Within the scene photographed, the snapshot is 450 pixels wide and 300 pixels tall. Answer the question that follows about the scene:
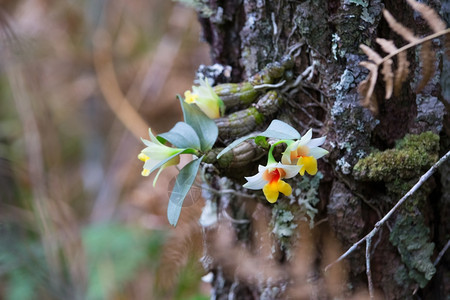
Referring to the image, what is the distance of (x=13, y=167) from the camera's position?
258 centimetres

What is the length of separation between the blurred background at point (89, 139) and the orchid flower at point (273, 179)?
1.12m

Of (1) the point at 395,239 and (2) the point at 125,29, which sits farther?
(2) the point at 125,29

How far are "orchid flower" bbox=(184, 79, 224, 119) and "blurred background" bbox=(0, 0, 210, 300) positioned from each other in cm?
A: 100

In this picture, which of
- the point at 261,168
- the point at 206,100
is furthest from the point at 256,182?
the point at 206,100

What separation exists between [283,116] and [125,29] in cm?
265

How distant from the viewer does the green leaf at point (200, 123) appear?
80cm

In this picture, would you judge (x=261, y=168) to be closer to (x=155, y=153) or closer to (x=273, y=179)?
(x=273, y=179)

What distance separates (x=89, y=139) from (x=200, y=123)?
2747mm

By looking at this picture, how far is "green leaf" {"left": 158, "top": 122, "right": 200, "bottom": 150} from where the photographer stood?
0.78 metres

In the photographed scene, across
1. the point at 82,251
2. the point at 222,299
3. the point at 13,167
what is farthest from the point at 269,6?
the point at 13,167

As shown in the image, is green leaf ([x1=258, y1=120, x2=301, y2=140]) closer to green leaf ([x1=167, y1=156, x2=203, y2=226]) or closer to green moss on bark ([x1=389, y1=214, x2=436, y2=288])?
green leaf ([x1=167, y1=156, x2=203, y2=226])

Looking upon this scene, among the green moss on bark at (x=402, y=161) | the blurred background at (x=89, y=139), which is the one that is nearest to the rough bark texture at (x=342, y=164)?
the green moss on bark at (x=402, y=161)

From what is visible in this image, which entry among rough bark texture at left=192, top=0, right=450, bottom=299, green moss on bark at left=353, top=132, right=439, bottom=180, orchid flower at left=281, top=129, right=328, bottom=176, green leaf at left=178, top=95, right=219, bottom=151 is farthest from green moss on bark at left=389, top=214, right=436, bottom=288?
green leaf at left=178, top=95, right=219, bottom=151

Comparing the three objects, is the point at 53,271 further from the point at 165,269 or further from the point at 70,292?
the point at 165,269
